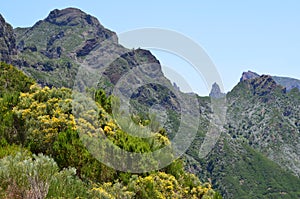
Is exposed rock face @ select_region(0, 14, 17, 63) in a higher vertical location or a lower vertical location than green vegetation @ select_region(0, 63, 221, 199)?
higher

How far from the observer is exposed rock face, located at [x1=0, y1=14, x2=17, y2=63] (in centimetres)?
13912

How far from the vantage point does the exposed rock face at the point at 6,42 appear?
139 meters

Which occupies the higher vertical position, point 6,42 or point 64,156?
point 6,42

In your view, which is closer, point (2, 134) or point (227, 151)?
point (2, 134)

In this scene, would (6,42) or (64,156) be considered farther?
(6,42)

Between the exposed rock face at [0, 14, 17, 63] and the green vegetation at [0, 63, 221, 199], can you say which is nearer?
the green vegetation at [0, 63, 221, 199]

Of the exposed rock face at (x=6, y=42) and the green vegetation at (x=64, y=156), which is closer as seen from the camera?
the green vegetation at (x=64, y=156)

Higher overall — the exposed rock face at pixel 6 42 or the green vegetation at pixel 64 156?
the exposed rock face at pixel 6 42

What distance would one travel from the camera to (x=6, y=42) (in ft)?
470

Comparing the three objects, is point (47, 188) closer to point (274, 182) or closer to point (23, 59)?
point (274, 182)

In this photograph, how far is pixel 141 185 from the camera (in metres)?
16.6

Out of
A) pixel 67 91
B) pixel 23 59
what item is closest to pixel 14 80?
pixel 67 91

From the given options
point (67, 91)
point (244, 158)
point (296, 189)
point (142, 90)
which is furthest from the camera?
point (142, 90)

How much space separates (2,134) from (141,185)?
613 centimetres
